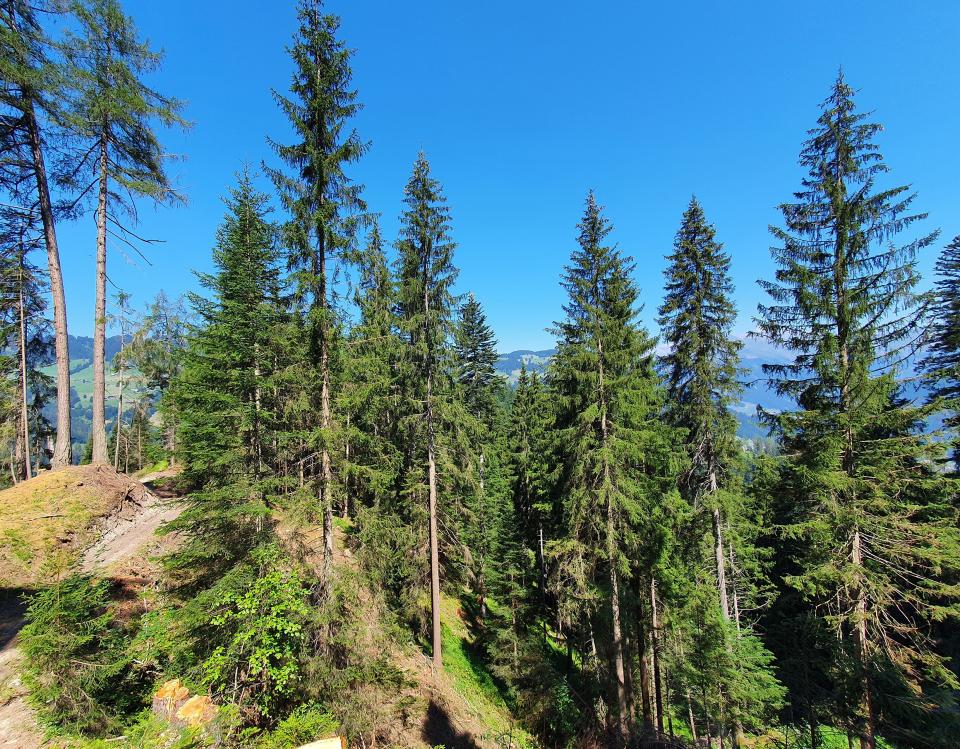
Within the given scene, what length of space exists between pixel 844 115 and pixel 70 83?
22477 mm

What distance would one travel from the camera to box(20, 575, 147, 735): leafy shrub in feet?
20.9

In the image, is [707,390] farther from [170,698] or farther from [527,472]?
[170,698]

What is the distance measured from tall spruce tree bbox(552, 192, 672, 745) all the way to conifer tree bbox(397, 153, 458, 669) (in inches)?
177

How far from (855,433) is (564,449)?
7.47 meters

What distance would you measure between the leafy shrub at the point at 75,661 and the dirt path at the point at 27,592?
541 mm

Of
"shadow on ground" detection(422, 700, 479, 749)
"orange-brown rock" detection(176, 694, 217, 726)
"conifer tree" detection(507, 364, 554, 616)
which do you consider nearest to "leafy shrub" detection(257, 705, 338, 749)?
"orange-brown rock" detection(176, 694, 217, 726)

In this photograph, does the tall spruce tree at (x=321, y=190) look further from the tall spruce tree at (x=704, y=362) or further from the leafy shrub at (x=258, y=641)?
the tall spruce tree at (x=704, y=362)

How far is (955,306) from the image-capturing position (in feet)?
50.1

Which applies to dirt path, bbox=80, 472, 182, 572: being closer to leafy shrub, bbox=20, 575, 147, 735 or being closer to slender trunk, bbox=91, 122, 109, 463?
slender trunk, bbox=91, 122, 109, 463

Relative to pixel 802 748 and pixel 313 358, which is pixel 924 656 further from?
pixel 313 358

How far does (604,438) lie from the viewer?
1229 centimetres

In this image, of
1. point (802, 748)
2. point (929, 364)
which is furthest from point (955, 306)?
point (802, 748)

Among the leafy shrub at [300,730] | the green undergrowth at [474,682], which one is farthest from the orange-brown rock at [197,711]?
the green undergrowth at [474,682]

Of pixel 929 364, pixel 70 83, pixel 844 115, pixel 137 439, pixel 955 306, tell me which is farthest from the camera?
pixel 137 439
